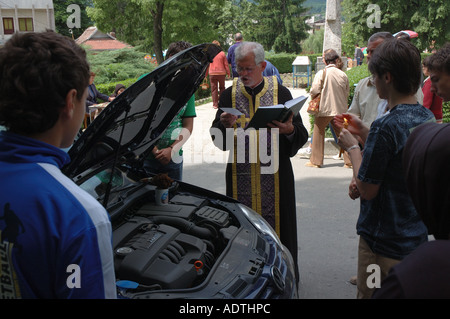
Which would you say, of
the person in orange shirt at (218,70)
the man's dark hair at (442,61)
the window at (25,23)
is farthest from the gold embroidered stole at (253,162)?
the window at (25,23)

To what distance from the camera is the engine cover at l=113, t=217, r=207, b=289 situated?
7.98 feet

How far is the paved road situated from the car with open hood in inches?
60.5

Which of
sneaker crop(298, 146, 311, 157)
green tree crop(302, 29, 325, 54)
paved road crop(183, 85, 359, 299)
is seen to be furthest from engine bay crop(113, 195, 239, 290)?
green tree crop(302, 29, 325, 54)

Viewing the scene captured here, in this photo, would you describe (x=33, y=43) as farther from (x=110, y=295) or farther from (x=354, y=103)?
(x=354, y=103)

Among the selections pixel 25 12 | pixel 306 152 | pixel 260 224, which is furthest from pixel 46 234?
pixel 25 12

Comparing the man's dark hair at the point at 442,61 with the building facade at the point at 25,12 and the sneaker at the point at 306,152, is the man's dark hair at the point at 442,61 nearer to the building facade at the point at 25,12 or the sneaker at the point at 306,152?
the sneaker at the point at 306,152

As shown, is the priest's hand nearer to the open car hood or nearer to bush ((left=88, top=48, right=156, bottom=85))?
the open car hood

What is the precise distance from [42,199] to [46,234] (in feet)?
0.36

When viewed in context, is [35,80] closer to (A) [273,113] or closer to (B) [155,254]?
(B) [155,254]

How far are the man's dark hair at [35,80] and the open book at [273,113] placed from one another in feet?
7.18

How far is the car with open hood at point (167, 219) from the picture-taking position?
2.43 m

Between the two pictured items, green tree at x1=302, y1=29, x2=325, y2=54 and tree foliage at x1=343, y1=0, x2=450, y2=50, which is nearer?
tree foliage at x1=343, y1=0, x2=450, y2=50
